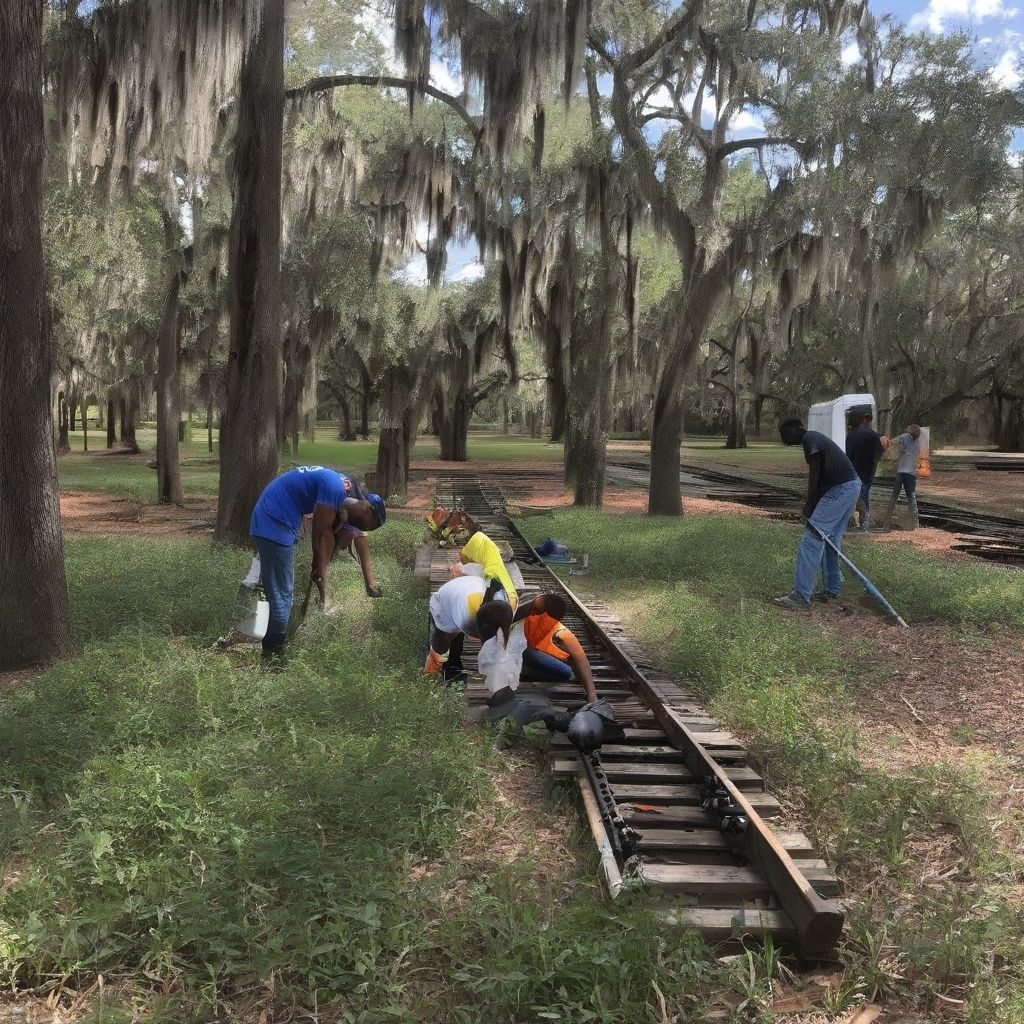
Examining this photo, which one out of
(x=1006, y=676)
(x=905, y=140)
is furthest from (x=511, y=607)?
(x=905, y=140)

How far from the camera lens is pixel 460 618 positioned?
20.3ft

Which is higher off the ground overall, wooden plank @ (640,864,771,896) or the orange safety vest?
the orange safety vest

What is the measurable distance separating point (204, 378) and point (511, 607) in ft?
81.9

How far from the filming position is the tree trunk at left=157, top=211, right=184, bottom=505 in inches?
740

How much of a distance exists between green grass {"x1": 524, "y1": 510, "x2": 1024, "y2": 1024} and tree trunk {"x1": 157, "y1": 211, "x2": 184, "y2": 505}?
11357 millimetres

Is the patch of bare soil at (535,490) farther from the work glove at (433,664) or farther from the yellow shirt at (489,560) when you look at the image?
the work glove at (433,664)

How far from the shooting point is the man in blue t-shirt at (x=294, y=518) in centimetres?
653

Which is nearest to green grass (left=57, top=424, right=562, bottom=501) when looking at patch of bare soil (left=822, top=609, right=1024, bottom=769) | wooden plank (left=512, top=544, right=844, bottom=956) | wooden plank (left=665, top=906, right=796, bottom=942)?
patch of bare soil (left=822, top=609, right=1024, bottom=769)

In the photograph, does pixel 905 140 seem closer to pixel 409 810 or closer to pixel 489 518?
pixel 489 518

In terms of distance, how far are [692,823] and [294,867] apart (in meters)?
1.98

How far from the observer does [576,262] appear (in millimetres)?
23641

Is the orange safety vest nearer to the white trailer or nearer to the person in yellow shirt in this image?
the person in yellow shirt

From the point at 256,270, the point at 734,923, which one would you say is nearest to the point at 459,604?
the point at 734,923

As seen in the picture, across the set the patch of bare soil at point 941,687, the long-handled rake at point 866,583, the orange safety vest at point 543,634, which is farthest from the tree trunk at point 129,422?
the patch of bare soil at point 941,687
